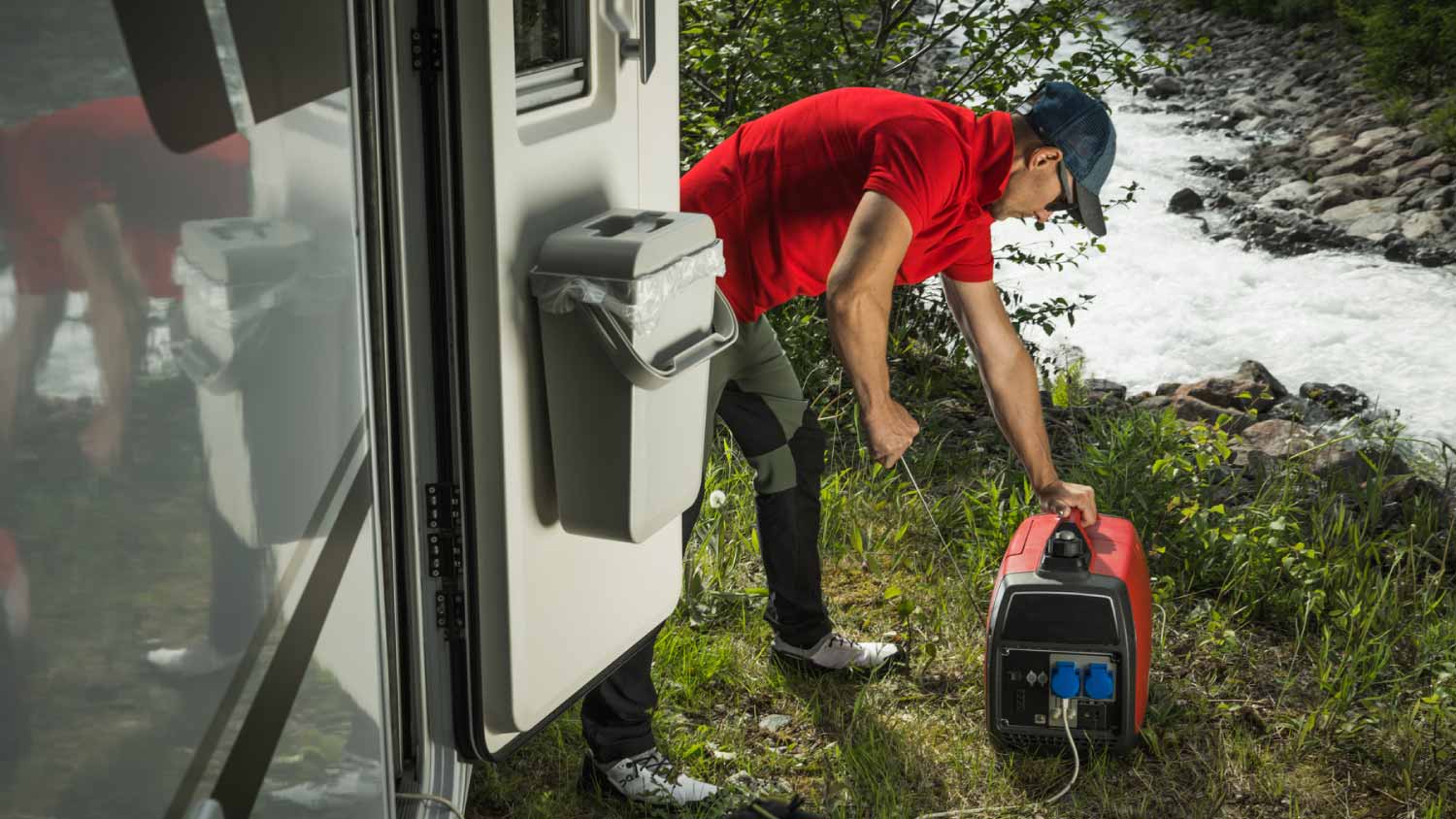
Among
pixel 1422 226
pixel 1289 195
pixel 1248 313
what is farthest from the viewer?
pixel 1289 195

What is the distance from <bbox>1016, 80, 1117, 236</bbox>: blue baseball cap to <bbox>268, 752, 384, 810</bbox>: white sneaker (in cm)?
205

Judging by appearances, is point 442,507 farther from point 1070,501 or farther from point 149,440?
point 1070,501

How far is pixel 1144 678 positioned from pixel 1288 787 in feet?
1.35

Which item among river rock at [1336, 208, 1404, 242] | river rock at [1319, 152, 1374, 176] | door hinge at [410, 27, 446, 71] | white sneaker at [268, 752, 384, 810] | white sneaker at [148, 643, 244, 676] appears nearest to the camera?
white sneaker at [148, 643, 244, 676]

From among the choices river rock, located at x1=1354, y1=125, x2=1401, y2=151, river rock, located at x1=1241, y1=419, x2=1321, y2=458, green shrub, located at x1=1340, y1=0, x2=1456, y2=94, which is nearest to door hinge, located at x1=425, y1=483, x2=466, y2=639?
river rock, located at x1=1241, y1=419, x2=1321, y2=458

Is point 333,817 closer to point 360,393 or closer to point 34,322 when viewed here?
point 360,393

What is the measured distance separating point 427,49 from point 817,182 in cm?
118

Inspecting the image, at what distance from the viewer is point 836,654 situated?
3480 mm

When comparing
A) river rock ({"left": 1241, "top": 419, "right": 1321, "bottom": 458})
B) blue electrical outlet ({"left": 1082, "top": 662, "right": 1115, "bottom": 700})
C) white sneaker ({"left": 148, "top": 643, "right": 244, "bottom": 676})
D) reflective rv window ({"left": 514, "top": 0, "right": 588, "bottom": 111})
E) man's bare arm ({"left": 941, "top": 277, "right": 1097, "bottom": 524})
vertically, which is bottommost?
river rock ({"left": 1241, "top": 419, "right": 1321, "bottom": 458})

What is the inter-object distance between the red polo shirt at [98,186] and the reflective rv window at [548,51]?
1055 millimetres

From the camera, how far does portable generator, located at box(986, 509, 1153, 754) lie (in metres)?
2.96

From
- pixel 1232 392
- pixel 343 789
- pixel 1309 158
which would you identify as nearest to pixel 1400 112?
pixel 1309 158

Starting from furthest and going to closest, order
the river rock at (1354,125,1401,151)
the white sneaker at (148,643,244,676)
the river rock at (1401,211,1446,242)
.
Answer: the river rock at (1354,125,1401,151) → the river rock at (1401,211,1446,242) → the white sneaker at (148,643,244,676)

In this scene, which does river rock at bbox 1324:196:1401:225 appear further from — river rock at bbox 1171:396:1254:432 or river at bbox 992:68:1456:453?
river rock at bbox 1171:396:1254:432
